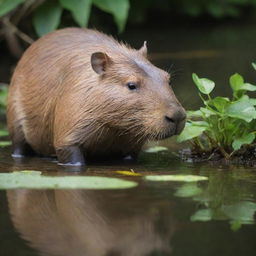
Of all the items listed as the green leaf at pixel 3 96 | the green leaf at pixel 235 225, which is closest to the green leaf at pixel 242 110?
the green leaf at pixel 235 225

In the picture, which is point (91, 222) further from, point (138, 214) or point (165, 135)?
point (165, 135)

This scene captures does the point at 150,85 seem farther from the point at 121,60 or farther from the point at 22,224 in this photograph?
the point at 22,224

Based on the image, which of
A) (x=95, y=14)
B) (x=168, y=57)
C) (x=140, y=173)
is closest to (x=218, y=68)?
(x=168, y=57)

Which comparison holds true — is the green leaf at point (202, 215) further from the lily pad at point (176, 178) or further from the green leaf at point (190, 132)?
the green leaf at point (190, 132)

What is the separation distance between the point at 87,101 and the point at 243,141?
3.78ft

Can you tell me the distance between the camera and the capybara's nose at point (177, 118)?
17.8ft

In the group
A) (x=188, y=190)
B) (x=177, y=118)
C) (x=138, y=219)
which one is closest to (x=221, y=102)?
(x=177, y=118)

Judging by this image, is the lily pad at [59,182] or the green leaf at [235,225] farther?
the lily pad at [59,182]

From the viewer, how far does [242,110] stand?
5641 mm

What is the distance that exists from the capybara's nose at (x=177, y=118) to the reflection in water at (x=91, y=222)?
823 millimetres

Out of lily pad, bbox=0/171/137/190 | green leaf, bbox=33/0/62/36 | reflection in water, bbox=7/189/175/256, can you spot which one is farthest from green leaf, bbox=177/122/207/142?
green leaf, bbox=33/0/62/36

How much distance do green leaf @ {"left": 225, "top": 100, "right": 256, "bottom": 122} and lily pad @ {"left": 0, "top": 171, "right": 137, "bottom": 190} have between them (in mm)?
1011

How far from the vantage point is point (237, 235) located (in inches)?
151

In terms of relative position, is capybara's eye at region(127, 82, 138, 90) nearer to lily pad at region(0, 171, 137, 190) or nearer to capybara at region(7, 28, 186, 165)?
capybara at region(7, 28, 186, 165)
